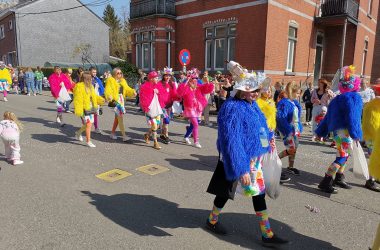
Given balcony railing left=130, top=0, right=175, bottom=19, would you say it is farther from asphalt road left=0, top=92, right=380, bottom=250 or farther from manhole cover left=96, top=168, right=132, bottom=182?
manhole cover left=96, top=168, right=132, bottom=182

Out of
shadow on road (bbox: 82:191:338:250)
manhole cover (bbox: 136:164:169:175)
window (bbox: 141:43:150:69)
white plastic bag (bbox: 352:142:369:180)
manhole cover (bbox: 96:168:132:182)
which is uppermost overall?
window (bbox: 141:43:150:69)

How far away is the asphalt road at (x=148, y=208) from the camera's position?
11.6 feet

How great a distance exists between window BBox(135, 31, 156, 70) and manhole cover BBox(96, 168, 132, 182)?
1655cm

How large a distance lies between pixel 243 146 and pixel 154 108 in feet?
14.7

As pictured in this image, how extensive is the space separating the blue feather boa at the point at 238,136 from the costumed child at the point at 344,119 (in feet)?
7.37

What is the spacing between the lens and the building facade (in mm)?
32250

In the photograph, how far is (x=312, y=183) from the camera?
5.52 m

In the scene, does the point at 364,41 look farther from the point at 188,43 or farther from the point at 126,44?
the point at 126,44

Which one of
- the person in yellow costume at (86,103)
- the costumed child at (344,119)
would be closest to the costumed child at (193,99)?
the person in yellow costume at (86,103)

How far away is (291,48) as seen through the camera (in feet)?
58.3

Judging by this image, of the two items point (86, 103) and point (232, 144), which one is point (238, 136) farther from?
point (86, 103)

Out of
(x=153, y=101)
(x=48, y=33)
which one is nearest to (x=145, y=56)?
(x=153, y=101)

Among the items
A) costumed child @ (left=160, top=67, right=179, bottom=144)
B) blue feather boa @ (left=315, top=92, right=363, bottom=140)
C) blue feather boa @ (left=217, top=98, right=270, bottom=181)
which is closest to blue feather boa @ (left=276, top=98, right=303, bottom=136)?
blue feather boa @ (left=315, top=92, right=363, bottom=140)

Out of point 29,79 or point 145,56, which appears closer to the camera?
point 29,79
